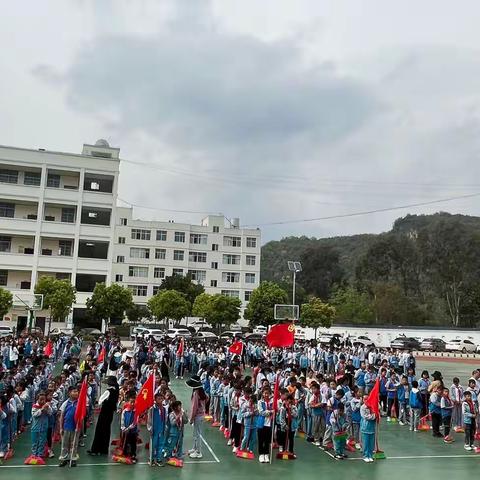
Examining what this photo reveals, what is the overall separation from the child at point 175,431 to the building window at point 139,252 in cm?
5304

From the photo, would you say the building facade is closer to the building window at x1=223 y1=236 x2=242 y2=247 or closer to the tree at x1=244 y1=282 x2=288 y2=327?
the tree at x1=244 y1=282 x2=288 y2=327

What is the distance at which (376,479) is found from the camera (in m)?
9.84

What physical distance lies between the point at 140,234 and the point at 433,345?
34.2 metres

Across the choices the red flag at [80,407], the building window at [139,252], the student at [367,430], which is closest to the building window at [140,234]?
the building window at [139,252]

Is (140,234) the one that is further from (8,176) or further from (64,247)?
(8,176)

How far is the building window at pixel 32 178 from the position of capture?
45.7 meters

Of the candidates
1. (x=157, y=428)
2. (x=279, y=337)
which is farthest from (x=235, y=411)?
(x=279, y=337)

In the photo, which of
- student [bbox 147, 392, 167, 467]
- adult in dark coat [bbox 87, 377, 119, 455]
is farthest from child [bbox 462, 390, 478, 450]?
adult in dark coat [bbox 87, 377, 119, 455]

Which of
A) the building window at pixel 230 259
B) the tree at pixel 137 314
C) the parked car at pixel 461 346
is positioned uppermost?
the building window at pixel 230 259

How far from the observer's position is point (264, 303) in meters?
46.2

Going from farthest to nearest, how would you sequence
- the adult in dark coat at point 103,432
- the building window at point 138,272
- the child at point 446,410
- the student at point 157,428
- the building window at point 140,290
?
the building window at point 138,272 < the building window at point 140,290 < the child at point 446,410 < the adult in dark coat at point 103,432 < the student at point 157,428

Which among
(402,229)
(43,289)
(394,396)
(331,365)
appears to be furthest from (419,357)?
(402,229)

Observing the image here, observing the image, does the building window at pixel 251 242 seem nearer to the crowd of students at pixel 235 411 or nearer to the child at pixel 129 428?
the crowd of students at pixel 235 411

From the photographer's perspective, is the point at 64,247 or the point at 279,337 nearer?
the point at 279,337
